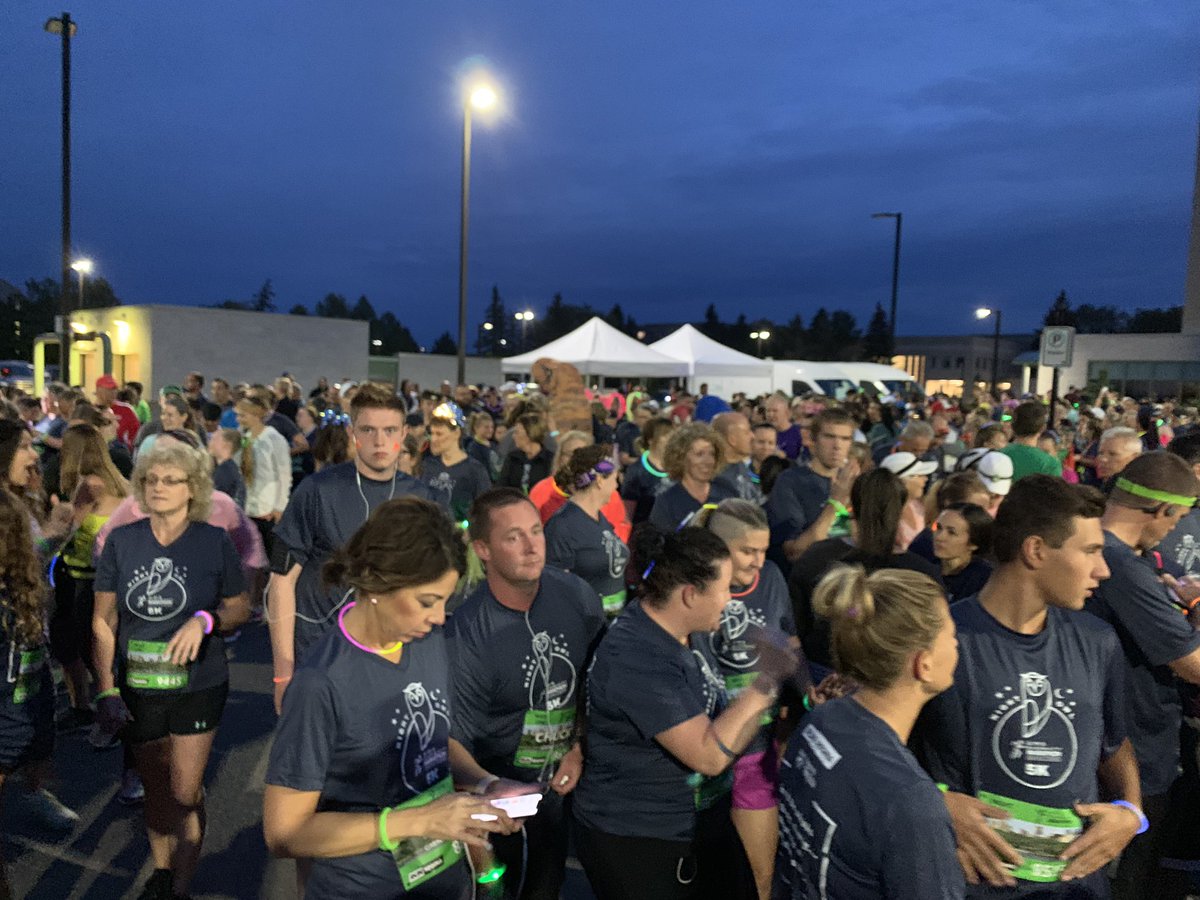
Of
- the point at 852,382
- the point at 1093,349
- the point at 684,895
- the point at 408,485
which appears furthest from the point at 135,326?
the point at 1093,349

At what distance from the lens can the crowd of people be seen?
2.07m

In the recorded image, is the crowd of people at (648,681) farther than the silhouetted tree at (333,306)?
No

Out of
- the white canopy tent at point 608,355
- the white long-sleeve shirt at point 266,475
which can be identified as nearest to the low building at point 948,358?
the white canopy tent at point 608,355

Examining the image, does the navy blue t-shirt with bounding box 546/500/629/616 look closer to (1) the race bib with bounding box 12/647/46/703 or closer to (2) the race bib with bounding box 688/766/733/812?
(2) the race bib with bounding box 688/766/733/812

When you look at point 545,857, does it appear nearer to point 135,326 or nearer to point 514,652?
point 514,652

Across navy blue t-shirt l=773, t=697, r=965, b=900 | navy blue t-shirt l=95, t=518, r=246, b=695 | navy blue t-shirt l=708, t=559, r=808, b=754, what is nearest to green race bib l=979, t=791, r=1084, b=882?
navy blue t-shirt l=773, t=697, r=965, b=900

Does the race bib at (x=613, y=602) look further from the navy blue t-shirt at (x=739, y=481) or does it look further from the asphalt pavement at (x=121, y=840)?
the navy blue t-shirt at (x=739, y=481)

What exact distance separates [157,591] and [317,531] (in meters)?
0.71

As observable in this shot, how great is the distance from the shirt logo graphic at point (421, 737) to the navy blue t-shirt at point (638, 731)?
0.54m

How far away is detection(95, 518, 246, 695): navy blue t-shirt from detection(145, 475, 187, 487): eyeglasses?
0.22m

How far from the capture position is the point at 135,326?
28844 mm

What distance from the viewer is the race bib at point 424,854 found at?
2.20 m

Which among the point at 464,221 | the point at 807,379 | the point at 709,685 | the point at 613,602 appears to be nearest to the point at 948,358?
the point at 807,379

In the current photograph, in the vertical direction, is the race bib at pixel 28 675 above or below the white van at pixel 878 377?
below
